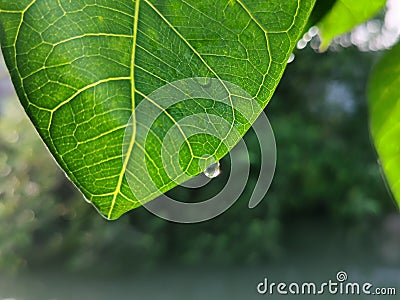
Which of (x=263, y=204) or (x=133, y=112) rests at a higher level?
(x=263, y=204)

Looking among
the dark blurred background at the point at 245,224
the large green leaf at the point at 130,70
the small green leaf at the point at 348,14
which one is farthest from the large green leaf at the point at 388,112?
the dark blurred background at the point at 245,224

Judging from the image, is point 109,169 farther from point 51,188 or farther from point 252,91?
point 51,188

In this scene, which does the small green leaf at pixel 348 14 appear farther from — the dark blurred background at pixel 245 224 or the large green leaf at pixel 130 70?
the dark blurred background at pixel 245 224

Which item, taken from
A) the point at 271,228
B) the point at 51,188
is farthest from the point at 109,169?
the point at 271,228

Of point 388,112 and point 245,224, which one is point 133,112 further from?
point 245,224

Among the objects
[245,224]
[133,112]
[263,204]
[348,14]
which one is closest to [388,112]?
[348,14]
